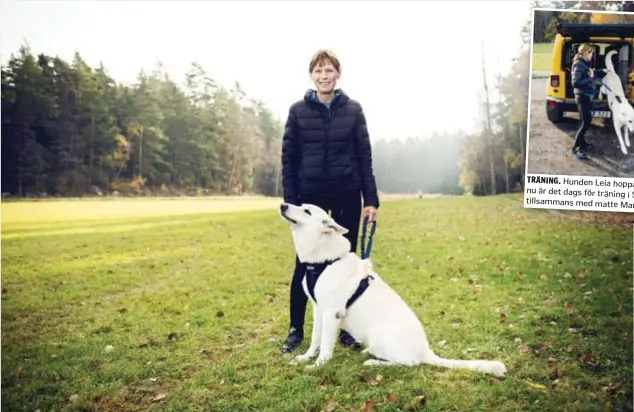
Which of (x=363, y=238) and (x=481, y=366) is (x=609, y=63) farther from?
(x=481, y=366)

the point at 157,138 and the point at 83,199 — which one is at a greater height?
the point at 157,138

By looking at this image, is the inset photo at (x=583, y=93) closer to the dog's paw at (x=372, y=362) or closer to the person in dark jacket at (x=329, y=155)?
the person in dark jacket at (x=329, y=155)

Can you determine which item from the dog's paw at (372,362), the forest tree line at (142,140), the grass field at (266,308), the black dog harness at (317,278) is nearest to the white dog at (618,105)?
the grass field at (266,308)

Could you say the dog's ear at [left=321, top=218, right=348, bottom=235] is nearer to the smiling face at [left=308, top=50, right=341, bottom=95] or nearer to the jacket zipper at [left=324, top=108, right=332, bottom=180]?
the jacket zipper at [left=324, top=108, right=332, bottom=180]

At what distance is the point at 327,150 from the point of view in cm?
317

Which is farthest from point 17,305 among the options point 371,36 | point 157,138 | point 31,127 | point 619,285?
point 619,285

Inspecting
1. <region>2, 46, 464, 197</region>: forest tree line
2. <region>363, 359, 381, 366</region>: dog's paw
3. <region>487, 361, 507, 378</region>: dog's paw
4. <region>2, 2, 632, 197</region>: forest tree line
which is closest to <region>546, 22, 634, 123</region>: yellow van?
<region>2, 2, 632, 197</region>: forest tree line

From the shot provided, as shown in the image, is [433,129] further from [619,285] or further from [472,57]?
[619,285]

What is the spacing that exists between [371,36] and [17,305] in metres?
3.10

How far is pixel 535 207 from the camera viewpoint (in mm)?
3604

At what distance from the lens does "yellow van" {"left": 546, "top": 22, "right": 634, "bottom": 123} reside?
3496 mm

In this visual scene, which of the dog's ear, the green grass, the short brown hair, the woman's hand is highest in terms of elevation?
the green grass

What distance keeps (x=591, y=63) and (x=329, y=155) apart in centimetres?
194

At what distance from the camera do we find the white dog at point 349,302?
2934mm
